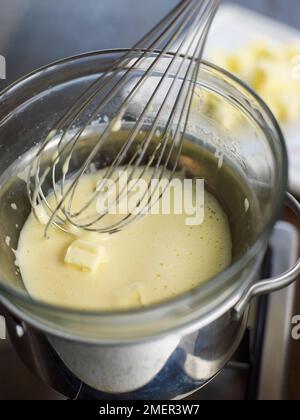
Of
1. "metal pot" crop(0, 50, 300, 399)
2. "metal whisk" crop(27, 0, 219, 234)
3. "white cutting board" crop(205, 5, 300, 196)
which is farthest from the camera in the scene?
"white cutting board" crop(205, 5, 300, 196)

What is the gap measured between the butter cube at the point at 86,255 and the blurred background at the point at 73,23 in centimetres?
63

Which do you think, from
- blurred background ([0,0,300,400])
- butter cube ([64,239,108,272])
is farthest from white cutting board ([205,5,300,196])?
butter cube ([64,239,108,272])

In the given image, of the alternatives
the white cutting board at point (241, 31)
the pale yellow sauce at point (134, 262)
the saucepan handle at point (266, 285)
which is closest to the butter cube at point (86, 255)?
the pale yellow sauce at point (134, 262)

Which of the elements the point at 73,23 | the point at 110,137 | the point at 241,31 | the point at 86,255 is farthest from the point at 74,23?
the point at 86,255

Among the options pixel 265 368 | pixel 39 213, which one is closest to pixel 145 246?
pixel 39 213

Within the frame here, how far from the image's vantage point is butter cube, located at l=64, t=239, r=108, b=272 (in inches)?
22.0

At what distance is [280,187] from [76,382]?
26 cm

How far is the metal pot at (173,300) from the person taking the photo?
18.6 inches

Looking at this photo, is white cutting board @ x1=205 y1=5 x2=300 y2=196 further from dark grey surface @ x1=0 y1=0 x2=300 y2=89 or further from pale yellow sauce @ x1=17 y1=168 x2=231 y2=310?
pale yellow sauce @ x1=17 y1=168 x2=231 y2=310

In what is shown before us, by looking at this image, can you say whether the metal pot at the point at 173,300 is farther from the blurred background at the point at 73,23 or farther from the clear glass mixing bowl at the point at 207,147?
the blurred background at the point at 73,23

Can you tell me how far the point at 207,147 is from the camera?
64cm

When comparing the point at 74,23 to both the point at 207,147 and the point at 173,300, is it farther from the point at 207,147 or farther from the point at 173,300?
the point at 173,300

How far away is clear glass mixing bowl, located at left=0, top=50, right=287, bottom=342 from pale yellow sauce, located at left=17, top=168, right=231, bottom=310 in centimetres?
1
